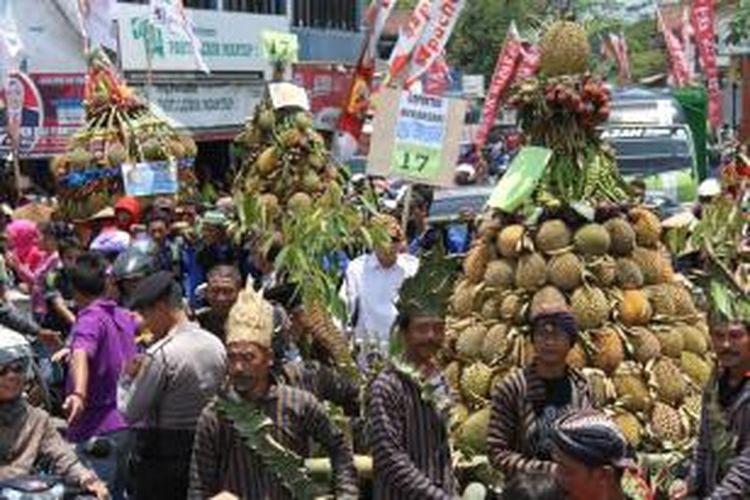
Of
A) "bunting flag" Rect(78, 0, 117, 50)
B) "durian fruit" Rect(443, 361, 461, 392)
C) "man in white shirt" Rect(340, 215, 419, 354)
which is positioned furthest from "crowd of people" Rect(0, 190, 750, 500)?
"bunting flag" Rect(78, 0, 117, 50)

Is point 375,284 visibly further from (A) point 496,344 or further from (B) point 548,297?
(B) point 548,297

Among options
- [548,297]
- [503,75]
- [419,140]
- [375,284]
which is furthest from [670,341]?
[503,75]

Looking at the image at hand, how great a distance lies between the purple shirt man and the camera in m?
7.69

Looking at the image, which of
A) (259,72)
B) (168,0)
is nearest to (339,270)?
(168,0)

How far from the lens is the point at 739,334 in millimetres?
5898

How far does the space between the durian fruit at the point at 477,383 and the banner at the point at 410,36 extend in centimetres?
721

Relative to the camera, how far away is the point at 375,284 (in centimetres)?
995

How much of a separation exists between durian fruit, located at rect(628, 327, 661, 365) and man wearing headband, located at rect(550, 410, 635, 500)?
10.9ft

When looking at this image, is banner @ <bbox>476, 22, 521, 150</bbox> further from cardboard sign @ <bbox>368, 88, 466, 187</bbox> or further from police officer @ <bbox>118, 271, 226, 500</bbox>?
police officer @ <bbox>118, 271, 226, 500</bbox>

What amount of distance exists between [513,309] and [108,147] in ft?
28.7

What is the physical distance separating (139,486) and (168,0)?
15.0 m

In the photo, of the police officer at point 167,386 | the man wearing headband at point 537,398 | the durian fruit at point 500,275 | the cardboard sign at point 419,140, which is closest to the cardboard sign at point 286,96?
the cardboard sign at point 419,140

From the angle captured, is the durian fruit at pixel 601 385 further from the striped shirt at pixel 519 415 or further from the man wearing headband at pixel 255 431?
the man wearing headband at pixel 255 431

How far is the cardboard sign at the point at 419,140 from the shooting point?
10.9m
